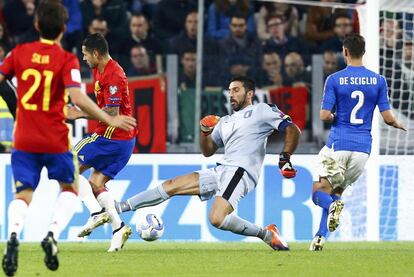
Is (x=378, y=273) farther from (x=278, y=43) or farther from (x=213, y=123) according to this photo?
(x=278, y=43)

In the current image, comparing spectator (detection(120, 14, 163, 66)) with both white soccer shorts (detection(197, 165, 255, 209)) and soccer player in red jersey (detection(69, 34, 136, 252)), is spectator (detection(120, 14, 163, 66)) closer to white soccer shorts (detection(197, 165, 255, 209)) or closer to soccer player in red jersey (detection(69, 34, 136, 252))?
soccer player in red jersey (detection(69, 34, 136, 252))

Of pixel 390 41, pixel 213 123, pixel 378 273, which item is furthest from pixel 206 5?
pixel 378 273

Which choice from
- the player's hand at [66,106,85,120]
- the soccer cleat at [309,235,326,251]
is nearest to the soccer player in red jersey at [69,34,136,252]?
the player's hand at [66,106,85,120]

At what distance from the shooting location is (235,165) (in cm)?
1079

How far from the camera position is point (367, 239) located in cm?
1345

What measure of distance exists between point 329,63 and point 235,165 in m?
5.01

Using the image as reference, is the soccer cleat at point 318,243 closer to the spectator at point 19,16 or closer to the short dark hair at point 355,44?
the short dark hair at point 355,44

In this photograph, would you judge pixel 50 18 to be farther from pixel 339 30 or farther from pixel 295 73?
pixel 339 30

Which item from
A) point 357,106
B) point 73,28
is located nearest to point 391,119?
point 357,106

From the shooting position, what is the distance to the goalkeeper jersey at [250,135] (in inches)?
424

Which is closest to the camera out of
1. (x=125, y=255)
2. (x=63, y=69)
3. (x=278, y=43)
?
(x=63, y=69)

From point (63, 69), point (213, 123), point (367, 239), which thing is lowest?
point (367, 239)

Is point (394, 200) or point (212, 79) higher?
point (212, 79)

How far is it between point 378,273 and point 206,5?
8619mm
